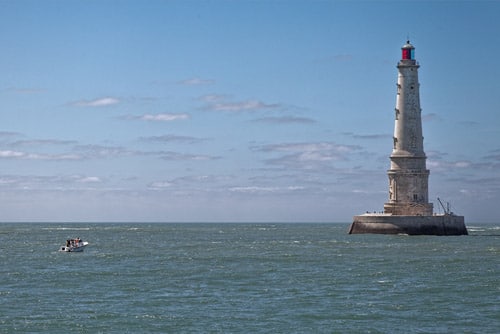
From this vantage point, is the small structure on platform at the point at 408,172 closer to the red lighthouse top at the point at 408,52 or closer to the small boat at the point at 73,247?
the red lighthouse top at the point at 408,52

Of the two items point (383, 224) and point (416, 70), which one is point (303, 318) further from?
point (416, 70)

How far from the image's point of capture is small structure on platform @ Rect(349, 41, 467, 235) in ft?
334

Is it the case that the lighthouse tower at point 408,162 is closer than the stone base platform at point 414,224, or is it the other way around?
the stone base platform at point 414,224

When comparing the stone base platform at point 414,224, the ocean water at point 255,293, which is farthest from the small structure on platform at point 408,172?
the ocean water at point 255,293

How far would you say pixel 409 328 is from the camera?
35375 millimetres

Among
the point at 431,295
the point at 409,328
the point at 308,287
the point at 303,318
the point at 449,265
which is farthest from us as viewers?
the point at 449,265

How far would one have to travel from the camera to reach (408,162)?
102250mm

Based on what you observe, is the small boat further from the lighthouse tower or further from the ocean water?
the lighthouse tower

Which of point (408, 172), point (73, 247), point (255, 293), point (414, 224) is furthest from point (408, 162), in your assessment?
point (255, 293)

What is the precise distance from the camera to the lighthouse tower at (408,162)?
335ft

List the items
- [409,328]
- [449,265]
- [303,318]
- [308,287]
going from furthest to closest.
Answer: [449,265]
[308,287]
[303,318]
[409,328]

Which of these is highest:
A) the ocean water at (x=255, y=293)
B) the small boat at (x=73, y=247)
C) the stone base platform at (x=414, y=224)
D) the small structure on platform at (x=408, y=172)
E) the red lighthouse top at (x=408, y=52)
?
the red lighthouse top at (x=408, y=52)

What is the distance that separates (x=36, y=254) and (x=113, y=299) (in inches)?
1561

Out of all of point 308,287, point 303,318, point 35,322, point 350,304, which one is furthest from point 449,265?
point 35,322
